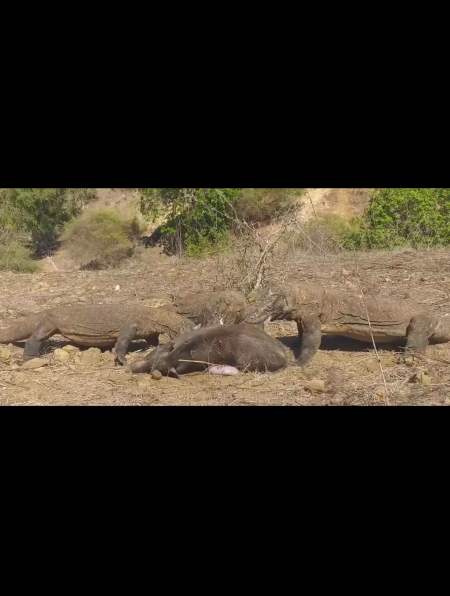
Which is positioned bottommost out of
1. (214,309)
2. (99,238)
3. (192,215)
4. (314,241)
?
(214,309)

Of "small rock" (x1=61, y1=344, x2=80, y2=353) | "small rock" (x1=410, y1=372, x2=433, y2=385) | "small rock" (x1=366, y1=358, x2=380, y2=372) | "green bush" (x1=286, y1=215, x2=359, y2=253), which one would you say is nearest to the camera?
"small rock" (x1=410, y1=372, x2=433, y2=385)

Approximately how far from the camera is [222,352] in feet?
23.5

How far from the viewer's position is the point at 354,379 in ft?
22.6

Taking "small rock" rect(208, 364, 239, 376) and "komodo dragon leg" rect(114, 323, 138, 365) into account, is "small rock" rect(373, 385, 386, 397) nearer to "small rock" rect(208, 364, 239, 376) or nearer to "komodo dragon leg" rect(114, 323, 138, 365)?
"small rock" rect(208, 364, 239, 376)

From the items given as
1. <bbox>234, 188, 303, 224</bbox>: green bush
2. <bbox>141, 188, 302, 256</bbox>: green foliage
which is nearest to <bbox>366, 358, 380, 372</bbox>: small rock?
<bbox>141, 188, 302, 256</bbox>: green foliage

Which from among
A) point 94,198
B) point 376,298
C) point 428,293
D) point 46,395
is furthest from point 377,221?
point 94,198

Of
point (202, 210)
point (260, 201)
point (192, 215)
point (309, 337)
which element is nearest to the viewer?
point (309, 337)

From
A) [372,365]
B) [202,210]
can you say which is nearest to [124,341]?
[372,365]

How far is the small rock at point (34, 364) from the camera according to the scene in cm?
752

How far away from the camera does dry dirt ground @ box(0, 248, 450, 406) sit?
6.45 meters

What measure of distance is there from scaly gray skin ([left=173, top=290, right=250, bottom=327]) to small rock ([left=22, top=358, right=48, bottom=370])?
1670mm

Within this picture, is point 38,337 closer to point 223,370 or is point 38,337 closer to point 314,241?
point 223,370

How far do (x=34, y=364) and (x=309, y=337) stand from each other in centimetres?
290

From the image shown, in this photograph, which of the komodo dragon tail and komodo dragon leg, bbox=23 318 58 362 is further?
the komodo dragon tail
